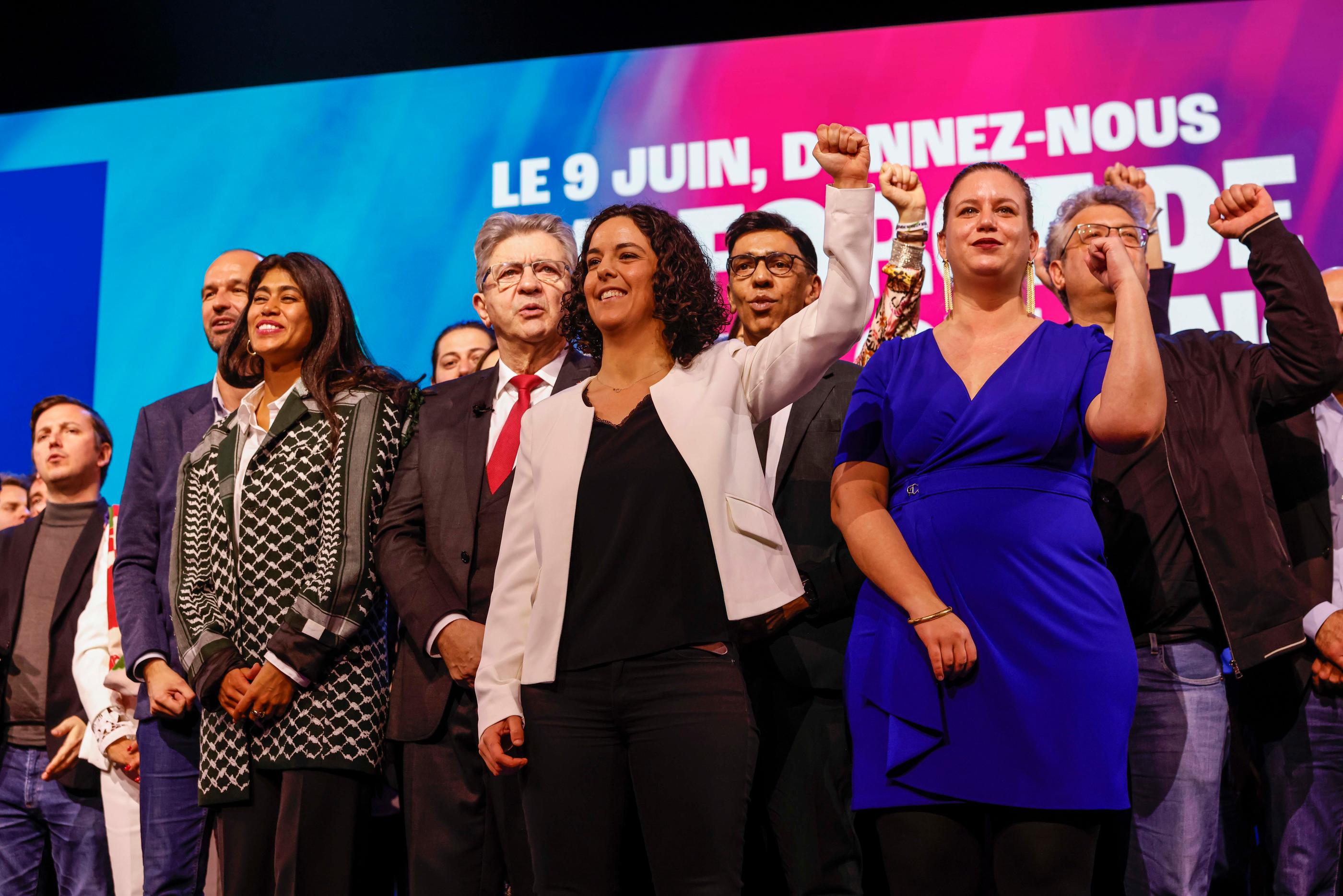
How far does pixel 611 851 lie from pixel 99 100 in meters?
4.99

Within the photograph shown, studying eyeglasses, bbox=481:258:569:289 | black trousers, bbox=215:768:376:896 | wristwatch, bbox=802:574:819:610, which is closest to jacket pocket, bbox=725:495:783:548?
wristwatch, bbox=802:574:819:610

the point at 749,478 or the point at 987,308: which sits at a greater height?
the point at 987,308

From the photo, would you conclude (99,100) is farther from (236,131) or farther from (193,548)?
(193,548)

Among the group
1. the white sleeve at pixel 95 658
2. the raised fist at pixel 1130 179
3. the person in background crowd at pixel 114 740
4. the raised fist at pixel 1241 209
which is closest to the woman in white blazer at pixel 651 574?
the raised fist at pixel 1241 209

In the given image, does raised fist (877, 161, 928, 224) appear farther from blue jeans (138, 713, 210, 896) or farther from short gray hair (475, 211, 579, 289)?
blue jeans (138, 713, 210, 896)

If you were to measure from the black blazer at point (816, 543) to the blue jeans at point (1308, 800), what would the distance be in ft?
3.45

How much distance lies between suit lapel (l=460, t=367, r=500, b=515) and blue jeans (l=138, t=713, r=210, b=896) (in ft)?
3.14

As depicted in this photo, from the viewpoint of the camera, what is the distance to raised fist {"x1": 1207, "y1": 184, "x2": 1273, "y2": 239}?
7.65 ft

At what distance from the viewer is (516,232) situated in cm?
298

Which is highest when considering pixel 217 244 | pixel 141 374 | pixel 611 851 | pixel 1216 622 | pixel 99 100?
pixel 99 100

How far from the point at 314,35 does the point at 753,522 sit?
14.2 ft

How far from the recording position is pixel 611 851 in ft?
6.04

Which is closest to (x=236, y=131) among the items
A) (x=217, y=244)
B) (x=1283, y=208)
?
(x=217, y=244)

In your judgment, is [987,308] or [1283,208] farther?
[1283,208]
